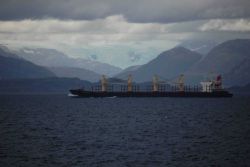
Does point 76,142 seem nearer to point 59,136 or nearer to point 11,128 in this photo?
point 59,136

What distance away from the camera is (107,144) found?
86.1 meters

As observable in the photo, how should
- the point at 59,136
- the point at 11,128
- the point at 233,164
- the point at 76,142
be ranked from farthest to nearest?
the point at 11,128
the point at 59,136
the point at 76,142
the point at 233,164

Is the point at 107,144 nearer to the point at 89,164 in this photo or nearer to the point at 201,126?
the point at 89,164

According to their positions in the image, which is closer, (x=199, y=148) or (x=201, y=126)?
(x=199, y=148)

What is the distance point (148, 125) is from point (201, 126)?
1087cm

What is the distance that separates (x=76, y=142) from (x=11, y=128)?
27.7 m

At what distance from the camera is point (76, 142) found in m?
88.6

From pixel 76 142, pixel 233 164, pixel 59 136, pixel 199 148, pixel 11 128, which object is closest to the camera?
pixel 233 164

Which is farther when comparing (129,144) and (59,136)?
(59,136)

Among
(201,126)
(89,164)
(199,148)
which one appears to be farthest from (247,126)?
(89,164)

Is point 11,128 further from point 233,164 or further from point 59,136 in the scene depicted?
point 233,164

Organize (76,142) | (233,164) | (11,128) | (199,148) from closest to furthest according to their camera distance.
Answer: (233,164) → (199,148) → (76,142) → (11,128)

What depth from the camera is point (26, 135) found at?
323ft

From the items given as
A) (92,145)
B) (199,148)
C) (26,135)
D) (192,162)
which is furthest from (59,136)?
(192,162)
